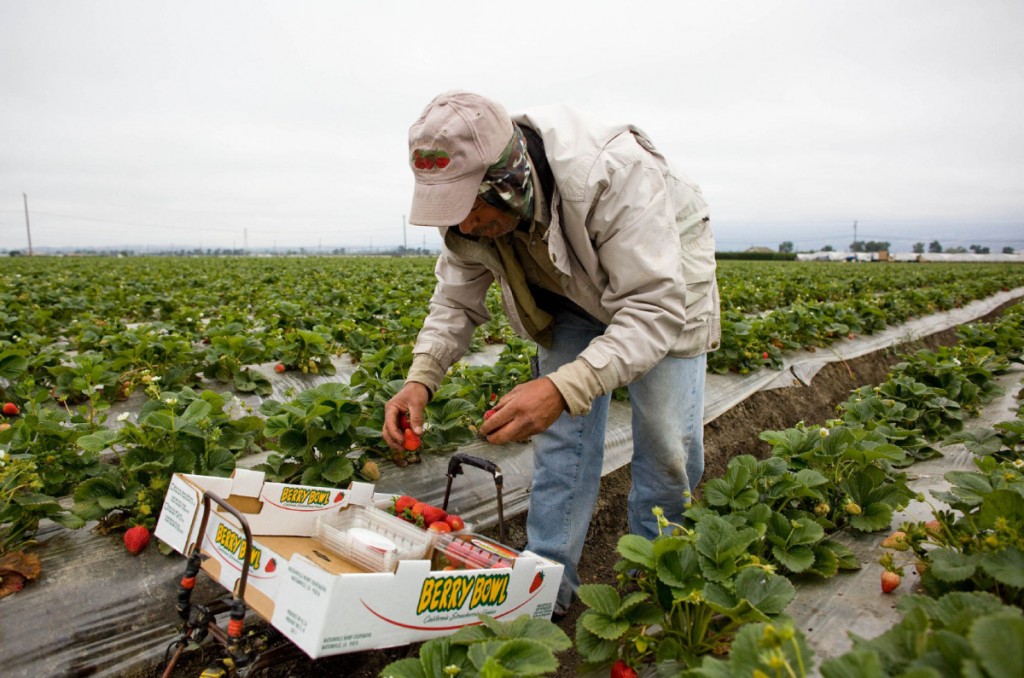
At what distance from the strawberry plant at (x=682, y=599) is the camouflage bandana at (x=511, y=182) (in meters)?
1.00

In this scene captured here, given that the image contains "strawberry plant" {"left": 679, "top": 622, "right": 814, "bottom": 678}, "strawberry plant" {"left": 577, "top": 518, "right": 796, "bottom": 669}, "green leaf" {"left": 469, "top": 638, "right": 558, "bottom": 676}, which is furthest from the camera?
"strawberry plant" {"left": 577, "top": 518, "right": 796, "bottom": 669}

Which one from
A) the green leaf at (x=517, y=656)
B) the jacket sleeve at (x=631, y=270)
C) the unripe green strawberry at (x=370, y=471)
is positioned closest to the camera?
the green leaf at (x=517, y=656)

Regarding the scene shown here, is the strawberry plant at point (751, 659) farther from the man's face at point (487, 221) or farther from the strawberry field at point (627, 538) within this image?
the man's face at point (487, 221)

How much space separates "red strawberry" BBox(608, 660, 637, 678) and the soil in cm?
24

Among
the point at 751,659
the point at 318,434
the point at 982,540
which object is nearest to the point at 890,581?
the point at 982,540

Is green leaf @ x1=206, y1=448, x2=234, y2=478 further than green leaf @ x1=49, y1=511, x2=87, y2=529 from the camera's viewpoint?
Yes

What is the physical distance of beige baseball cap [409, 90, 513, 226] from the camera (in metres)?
1.69

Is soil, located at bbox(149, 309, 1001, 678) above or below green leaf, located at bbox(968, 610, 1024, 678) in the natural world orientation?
below

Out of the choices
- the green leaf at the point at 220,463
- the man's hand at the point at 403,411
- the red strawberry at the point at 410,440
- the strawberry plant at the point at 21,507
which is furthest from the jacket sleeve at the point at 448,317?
the strawberry plant at the point at 21,507

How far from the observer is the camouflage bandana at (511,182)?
69.6 inches

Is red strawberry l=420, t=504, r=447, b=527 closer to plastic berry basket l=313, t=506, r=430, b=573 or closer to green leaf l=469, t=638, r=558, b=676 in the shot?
plastic berry basket l=313, t=506, r=430, b=573

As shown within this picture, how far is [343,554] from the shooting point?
2.06 meters

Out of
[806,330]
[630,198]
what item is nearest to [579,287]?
[630,198]

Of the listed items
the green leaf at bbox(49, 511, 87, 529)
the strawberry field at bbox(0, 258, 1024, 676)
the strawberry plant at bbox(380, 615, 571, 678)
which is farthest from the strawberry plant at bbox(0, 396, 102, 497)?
the strawberry plant at bbox(380, 615, 571, 678)
